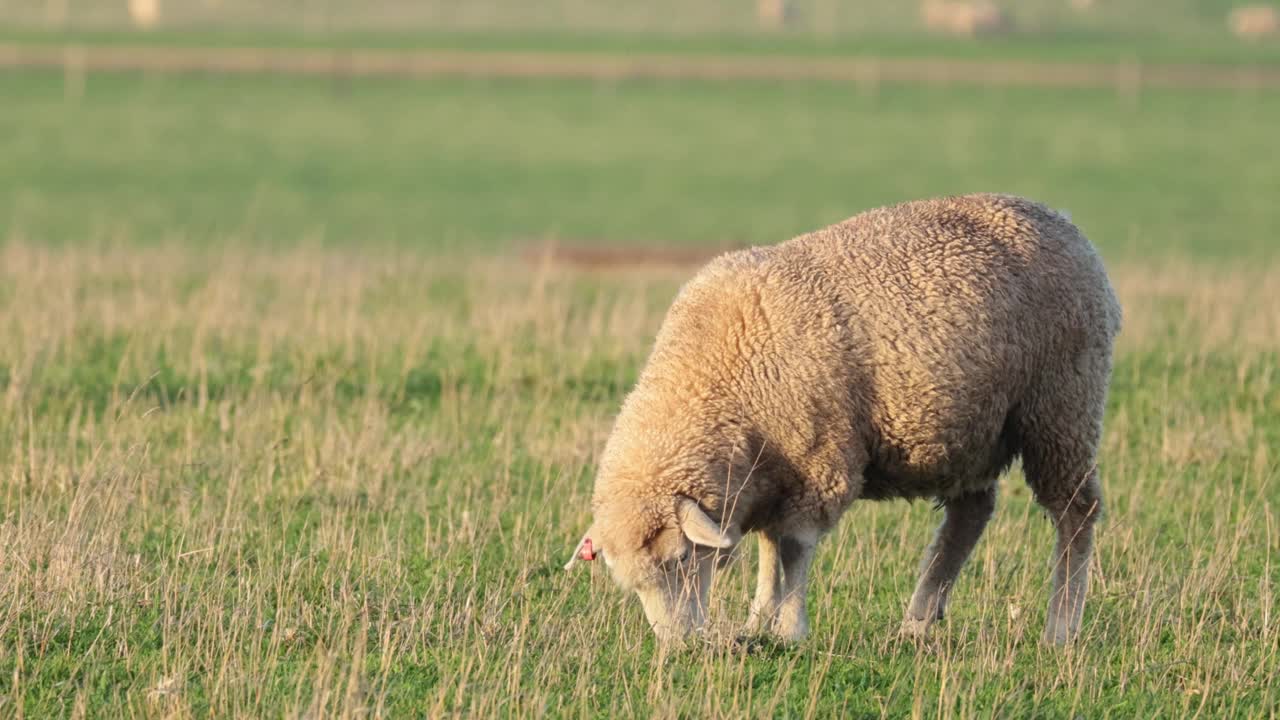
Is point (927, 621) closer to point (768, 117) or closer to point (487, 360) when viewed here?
point (487, 360)

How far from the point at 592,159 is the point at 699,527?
3612 cm

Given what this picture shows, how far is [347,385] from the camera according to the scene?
11.3 m

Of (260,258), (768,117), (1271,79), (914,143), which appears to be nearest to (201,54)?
(768,117)

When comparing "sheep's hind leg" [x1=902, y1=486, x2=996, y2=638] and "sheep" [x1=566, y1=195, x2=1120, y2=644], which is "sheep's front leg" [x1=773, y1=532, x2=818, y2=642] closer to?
"sheep" [x1=566, y1=195, x2=1120, y2=644]

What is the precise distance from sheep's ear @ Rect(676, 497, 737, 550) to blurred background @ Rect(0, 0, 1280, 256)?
15794 mm

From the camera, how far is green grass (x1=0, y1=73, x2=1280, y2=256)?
99.9ft

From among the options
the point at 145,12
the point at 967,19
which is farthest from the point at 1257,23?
the point at 145,12

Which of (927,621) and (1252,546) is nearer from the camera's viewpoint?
(927,621)

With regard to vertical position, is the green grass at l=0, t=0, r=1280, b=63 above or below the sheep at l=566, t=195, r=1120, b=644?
above

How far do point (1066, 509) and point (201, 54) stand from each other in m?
66.5

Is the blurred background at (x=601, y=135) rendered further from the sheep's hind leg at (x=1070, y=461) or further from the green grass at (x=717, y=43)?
the sheep's hind leg at (x=1070, y=461)

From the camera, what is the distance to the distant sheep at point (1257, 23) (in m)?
96.9

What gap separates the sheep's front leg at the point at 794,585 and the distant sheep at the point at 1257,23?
97.4m

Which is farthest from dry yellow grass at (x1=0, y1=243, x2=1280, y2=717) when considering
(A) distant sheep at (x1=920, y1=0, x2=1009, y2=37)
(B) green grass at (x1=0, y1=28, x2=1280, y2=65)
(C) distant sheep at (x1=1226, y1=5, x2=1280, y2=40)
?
(C) distant sheep at (x1=1226, y1=5, x2=1280, y2=40)
